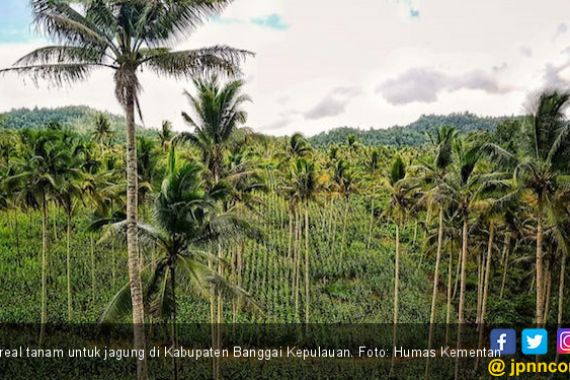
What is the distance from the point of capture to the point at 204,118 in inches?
725

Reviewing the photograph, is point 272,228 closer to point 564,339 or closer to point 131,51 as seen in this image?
point 564,339

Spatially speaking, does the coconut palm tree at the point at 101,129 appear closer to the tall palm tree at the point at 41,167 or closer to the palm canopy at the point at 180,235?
the tall palm tree at the point at 41,167

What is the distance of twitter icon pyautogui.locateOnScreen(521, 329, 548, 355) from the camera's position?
53.3 feet

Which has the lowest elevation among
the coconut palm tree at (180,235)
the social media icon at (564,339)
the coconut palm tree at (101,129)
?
the social media icon at (564,339)

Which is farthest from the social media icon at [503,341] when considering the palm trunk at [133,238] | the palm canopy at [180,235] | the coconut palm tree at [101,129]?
the coconut palm tree at [101,129]

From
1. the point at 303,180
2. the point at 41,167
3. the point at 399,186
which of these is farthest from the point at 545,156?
the point at 41,167

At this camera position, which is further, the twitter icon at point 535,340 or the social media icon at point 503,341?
the social media icon at point 503,341

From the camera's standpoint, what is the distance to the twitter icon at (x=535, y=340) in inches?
640

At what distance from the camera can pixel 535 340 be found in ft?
55.0

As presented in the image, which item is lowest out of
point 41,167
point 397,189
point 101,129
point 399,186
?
point 397,189

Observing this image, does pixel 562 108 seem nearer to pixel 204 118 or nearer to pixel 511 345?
pixel 511 345

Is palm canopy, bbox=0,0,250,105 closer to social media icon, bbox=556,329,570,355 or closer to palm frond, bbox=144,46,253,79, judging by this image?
palm frond, bbox=144,46,253,79

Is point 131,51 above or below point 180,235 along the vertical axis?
above

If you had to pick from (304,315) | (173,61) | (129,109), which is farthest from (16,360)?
(304,315)
